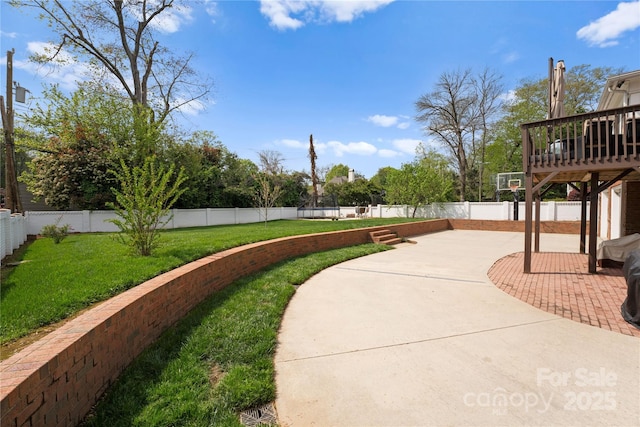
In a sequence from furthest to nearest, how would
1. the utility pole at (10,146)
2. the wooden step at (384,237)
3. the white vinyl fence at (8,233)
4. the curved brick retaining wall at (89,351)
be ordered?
1. the utility pole at (10,146)
2. the wooden step at (384,237)
3. the white vinyl fence at (8,233)
4. the curved brick retaining wall at (89,351)

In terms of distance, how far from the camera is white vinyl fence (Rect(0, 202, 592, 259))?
8.45 m

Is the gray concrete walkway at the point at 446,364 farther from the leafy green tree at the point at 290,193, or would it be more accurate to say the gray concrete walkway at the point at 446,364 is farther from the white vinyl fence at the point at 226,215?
the leafy green tree at the point at 290,193

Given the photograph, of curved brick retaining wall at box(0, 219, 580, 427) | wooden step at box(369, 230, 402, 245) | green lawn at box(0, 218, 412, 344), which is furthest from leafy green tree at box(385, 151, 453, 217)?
curved brick retaining wall at box(0, 219, 580, 427)

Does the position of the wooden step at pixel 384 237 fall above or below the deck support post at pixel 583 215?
below

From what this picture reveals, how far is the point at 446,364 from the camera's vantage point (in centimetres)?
266

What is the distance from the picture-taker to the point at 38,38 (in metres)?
13.9

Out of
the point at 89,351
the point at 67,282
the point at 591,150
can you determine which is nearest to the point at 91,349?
the point at 89,351

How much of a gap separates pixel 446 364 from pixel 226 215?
1698 centimetres

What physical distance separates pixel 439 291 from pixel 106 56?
20.1 m

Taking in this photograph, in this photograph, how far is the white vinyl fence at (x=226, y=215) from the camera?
27.7ft

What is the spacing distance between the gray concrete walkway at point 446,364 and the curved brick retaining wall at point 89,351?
1.34m

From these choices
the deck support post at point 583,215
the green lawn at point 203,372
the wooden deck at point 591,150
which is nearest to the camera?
the green lawn at point 203,372

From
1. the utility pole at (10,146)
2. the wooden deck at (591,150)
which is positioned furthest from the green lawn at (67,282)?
the utility pole at (10,146)

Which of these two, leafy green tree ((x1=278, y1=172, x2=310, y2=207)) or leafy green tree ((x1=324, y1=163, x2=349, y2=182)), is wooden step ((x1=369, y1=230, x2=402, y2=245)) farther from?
leafy green tree ((x1=324, y1=163, x2=349, y2=182))
